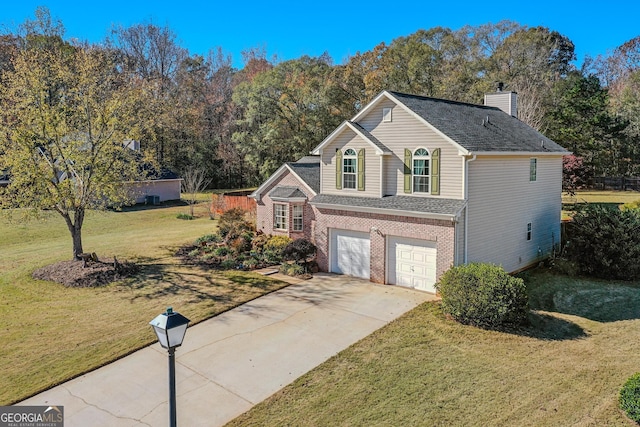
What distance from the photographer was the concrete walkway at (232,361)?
850cm

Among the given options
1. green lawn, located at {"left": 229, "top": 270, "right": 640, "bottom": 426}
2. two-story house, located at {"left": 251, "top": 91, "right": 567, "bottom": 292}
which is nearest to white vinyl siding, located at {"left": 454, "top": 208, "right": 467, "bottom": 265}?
two-story house, located at {"left": 251, "top": 91, "right": 567, "bottom": 292}

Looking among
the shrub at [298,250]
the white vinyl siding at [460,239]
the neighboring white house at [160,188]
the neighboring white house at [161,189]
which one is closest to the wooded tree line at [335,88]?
the neighboring white house at [160,188]

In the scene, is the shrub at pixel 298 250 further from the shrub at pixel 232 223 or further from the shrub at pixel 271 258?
the shrub at pixel 232 223

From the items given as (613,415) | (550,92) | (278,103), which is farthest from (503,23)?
(613,415)

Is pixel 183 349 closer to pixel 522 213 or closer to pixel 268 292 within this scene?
pixel 268 292

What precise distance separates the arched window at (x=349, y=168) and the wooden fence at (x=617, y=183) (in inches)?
1610

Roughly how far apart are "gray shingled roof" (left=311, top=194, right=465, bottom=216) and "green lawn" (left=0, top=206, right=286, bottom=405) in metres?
4.00

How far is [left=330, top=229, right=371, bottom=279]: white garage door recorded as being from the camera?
666 inches

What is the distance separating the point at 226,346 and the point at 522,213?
12.7 m

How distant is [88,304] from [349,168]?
1053 centimetres

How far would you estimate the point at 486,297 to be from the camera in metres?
11.8

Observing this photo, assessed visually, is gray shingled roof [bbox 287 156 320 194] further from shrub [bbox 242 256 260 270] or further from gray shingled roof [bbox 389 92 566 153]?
gray shingled roof [bbox 389 92 566 153]

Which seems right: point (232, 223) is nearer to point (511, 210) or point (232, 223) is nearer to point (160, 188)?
point (511, 210)

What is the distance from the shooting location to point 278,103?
4666 centimetres
